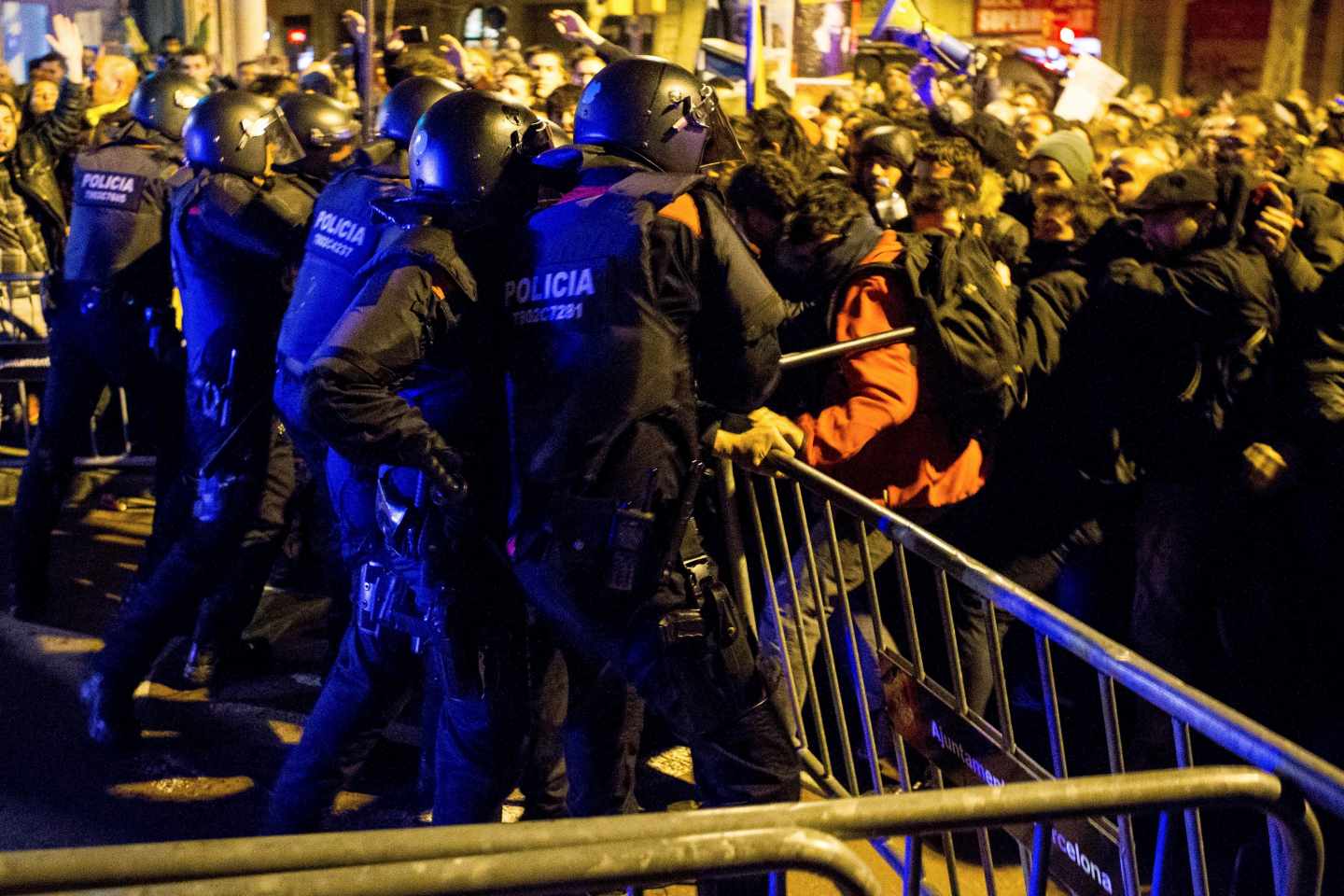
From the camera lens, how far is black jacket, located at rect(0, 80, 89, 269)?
818 centimetres

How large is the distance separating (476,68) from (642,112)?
5928 mm

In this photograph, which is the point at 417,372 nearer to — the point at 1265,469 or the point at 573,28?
the point at 1265,469

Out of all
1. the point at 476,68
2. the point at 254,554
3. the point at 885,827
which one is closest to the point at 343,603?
the point at 254,554

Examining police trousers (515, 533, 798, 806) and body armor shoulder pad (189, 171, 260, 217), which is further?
body armor shoulder pad (189, 171, 260, 217)

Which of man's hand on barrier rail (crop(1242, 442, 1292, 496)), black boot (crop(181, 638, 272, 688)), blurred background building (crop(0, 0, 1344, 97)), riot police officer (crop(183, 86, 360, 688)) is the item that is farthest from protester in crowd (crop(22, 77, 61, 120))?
blurred background building (crop(0, 0, 1344, 97))

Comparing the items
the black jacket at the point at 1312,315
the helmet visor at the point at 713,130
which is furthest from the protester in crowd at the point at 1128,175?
the helmet visor at the point at 713,130

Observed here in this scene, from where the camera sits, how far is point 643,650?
301 cm

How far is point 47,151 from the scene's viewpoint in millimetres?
8266

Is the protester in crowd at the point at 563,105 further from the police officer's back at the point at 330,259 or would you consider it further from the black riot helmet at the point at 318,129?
the police officer's back at the point at 330,259

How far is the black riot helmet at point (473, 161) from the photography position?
313 cm

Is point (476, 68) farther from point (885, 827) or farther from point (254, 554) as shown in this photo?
point (885, 827)

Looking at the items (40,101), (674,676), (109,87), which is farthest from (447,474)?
(40,101)

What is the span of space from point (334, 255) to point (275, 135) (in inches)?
46.1

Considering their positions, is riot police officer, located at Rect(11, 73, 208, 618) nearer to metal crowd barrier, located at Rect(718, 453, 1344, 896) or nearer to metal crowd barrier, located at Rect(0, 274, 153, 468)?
metal crowd barrier, located at Rect(0, 274, 153, 468)
